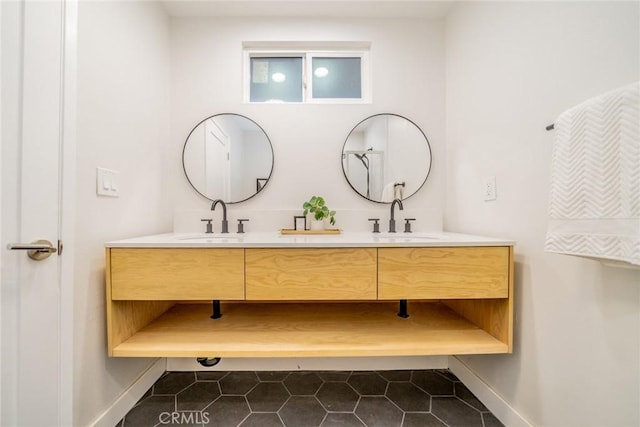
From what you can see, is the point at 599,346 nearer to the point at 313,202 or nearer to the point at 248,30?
the point at 313,202

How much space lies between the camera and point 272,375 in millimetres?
1503

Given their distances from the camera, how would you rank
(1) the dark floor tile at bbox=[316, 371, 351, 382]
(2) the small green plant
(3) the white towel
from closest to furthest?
(3) the white towel
(1) the dark floor tile at bbox=[316, 371, 351, 382]
(2) the small green plant

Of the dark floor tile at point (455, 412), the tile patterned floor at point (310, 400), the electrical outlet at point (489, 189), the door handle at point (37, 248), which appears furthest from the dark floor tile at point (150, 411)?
the electrical outlet at point (489, 189)

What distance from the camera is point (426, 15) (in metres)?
1.67

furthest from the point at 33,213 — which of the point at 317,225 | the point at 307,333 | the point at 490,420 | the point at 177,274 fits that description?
the point at 490,420

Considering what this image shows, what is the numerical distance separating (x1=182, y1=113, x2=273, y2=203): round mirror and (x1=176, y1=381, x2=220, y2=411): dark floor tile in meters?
1.08

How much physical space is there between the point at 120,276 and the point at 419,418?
4.81 ft

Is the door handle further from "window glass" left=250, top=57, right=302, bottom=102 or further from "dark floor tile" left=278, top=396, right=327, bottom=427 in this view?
"window glass" left=250, top=57, right=302, bottom=102

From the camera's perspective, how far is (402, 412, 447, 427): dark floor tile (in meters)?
1.16

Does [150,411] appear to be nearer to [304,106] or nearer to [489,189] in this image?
[304,106]

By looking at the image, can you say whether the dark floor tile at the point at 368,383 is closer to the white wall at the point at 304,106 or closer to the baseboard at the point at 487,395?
the baseboard at the point at 487,395

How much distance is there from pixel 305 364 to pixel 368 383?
383mm

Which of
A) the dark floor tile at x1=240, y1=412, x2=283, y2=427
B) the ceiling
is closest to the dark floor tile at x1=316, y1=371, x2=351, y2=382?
the dark floor tile at x1=240, y1=412, x2=283, y2=427

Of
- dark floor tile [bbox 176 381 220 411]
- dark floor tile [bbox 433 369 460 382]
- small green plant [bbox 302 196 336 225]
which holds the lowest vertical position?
dark floor tile [bbox 176 381 220 411]
